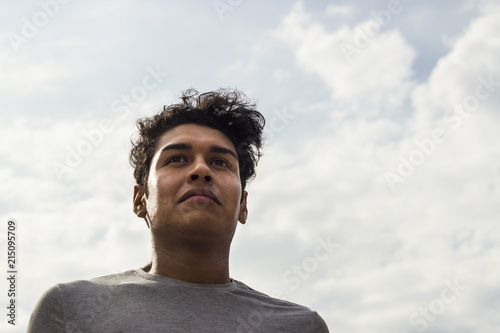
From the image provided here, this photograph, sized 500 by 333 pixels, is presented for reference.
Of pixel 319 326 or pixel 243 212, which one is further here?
pixel 243 212

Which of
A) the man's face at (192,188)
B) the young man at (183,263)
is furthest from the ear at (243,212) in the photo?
the man's face at (192,188)

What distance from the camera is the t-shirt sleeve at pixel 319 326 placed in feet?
15.2

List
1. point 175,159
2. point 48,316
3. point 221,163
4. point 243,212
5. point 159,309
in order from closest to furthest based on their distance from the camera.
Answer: point 48,316, point 159,309, point 175,159, point 221,163, point 243,212

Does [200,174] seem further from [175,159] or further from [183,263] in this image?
[183,263]

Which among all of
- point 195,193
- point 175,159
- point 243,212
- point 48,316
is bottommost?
point 48,316

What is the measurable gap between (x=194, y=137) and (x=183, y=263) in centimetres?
121

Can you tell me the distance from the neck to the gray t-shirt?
135 millimetres

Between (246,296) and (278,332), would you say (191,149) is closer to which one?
(246,296)

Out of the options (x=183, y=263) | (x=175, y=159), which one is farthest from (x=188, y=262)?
(x=175, y=159)

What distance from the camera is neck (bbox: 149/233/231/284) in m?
4.66

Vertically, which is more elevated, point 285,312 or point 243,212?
point 243,212

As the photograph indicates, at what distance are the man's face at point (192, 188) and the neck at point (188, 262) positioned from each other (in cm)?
13

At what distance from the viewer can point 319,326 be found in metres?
4.67

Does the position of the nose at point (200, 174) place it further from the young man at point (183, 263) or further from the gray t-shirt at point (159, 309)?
the gray t-shirt at point (159, 309)
